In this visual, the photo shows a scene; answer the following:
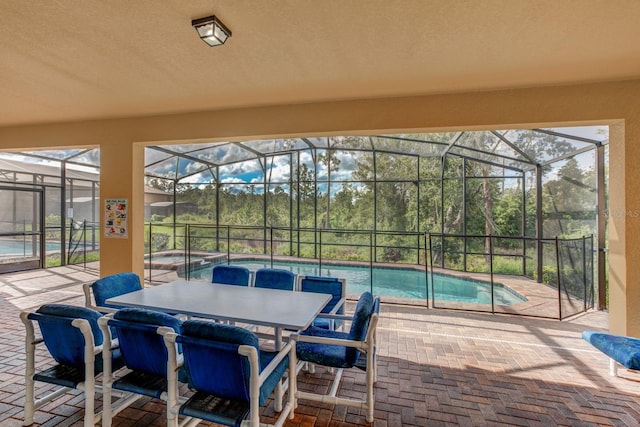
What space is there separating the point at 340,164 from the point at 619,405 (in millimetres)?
7987

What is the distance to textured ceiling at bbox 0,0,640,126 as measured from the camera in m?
1.94

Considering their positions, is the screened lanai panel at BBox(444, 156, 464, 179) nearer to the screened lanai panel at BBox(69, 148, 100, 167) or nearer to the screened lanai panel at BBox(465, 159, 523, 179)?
the screened lanai panel at BBox(465, 159, 523, 179)

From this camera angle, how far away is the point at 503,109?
319 cm

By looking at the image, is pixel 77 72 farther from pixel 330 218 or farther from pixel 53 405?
pixel 330 218

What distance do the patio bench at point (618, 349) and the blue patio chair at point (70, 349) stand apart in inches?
143

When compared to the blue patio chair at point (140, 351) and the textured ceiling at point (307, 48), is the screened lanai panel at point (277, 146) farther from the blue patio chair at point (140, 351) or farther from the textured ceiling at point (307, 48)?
the blue patio chair at point (140, 351)

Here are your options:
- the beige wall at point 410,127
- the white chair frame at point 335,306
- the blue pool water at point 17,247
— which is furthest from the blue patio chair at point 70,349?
the blue pool water at point 17,247

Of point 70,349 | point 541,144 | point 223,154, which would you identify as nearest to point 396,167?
point 541,144

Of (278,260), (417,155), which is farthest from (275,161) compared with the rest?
(417,155)

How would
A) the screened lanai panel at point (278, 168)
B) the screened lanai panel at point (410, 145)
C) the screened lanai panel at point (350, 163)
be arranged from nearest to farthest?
1. the screened lanai panel at point (410, 145)
2. the screened lanai panel at point (350, 163)
3. the screened lanai panel at point (278, 168)

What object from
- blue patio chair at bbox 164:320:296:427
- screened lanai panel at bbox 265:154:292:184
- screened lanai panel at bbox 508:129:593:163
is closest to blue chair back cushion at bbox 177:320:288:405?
blue patio chair at bbox 164:320:296:427

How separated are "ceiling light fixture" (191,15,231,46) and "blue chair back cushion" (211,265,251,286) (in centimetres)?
217

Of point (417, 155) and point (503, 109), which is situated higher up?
point (417, 155)

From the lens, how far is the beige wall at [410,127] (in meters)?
2.96
